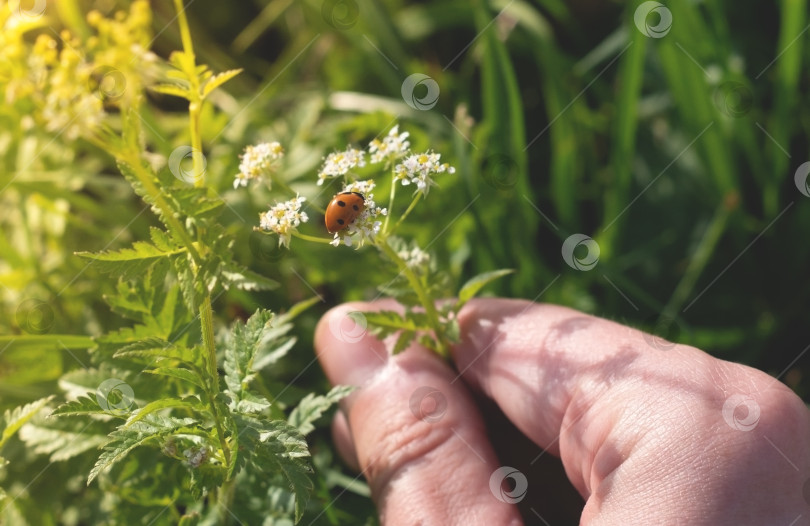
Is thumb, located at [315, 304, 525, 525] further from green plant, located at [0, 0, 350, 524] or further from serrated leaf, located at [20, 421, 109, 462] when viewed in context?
serrated leaf, located at [20, 421, 109, 462]

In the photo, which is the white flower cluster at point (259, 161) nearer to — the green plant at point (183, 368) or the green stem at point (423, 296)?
the green plant at point (183, 368)

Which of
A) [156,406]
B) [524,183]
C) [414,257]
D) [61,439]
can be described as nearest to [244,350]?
[156,406]

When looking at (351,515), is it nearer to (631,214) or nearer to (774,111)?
(631,214)

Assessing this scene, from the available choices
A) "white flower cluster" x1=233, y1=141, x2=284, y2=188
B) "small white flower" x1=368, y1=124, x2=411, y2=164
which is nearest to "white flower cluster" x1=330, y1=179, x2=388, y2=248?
"small white flower" x1=368, y1=124, x2=411, y2=164

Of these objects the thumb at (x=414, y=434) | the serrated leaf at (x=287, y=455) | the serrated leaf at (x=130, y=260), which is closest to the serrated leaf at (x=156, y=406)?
the serrated leaf at (x=287, y=455)

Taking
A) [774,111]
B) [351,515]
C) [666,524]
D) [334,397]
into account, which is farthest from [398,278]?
[774,111]
